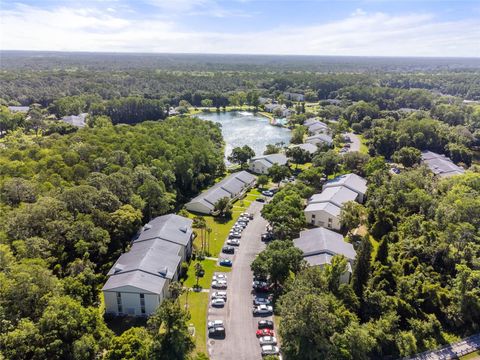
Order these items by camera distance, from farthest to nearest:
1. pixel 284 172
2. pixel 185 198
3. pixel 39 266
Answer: pixel 284 172
pixel 185 198
pixel 39 266

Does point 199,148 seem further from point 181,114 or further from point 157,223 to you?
point 181,114

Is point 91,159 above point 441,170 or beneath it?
above

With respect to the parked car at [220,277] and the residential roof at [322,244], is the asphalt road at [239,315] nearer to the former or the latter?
the parked car at [220,277]

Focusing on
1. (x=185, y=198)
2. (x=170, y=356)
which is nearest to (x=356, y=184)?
(x=185, y=198)

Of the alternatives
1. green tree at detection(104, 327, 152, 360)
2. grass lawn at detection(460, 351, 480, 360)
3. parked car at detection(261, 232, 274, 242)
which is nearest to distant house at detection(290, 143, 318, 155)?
parked car at detection(261, 232, 274, 242)

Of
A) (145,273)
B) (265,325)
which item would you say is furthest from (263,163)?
(265,325)

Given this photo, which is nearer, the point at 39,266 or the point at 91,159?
the point at 39,266

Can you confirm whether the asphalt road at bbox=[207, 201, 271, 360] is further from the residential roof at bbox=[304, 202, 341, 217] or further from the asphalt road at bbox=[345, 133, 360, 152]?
Result: the asphalt road at bbox=[345, 133, 360, 152]
